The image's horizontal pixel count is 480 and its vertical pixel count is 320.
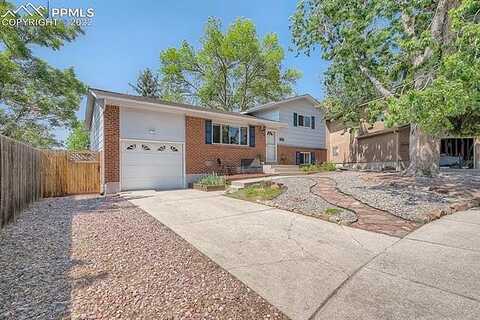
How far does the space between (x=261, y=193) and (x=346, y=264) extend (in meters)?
5.71

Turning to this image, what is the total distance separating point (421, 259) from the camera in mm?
3641

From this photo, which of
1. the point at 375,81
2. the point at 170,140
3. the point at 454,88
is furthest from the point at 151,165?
the point at 454,88

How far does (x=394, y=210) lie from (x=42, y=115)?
23097 mm

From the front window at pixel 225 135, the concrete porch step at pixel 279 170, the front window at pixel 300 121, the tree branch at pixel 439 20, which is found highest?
the tree branch at pixel 439 20

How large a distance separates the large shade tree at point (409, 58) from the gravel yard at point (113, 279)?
6269 millimetres

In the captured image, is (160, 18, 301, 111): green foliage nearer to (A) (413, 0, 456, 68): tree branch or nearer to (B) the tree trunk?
(A) (413, 0, 456, 68): tree branch

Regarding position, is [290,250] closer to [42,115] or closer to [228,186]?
[228,186]

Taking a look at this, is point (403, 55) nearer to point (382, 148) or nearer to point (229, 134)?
point (229, 134)

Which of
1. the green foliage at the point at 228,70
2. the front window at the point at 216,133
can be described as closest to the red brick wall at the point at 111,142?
the front window at the point at 216,133

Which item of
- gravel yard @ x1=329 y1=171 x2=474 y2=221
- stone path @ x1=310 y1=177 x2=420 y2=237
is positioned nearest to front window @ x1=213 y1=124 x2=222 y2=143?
gravel yard @ x1=329 y1=171 x2=474 y2=221

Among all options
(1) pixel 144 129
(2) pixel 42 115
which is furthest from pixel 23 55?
(1) pixel 144 129

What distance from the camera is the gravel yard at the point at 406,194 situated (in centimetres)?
639

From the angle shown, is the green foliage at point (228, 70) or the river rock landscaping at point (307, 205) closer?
the river rock landscaping at point (307, 205)

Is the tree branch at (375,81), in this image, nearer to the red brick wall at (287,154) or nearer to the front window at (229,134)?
the front window at (229,134)
